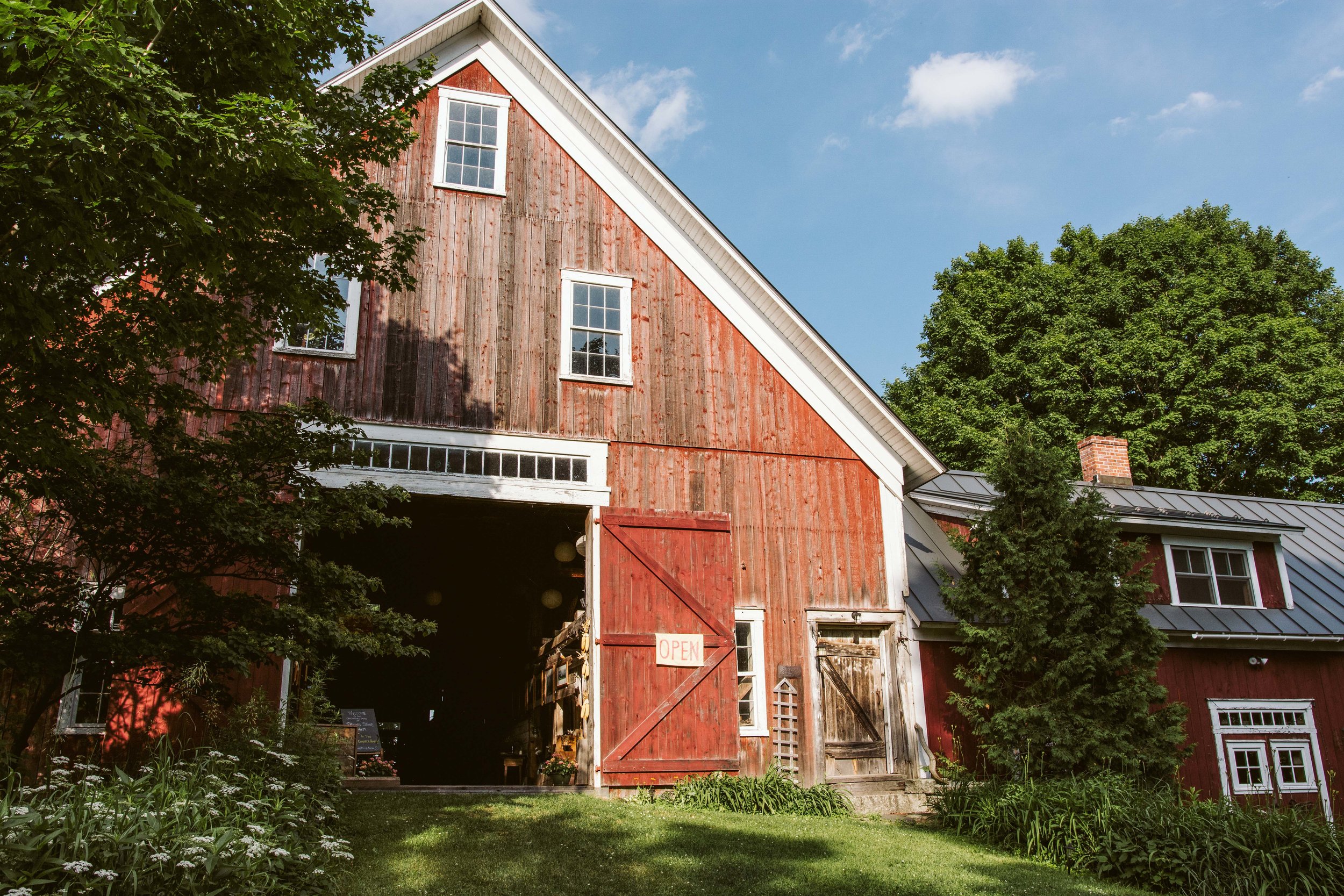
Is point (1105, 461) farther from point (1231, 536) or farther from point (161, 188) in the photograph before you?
point (161, 188)

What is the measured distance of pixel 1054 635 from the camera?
1155cm

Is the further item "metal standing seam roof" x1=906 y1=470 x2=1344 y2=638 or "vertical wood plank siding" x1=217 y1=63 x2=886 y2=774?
"metal standing seam roof" x1=906 y1=470 x2=1344 y2=638

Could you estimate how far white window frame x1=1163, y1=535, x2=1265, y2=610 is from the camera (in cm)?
1566

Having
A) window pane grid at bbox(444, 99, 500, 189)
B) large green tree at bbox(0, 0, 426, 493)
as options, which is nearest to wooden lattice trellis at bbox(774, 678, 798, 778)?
large green tree at bbox(0, 0, 426, 493)

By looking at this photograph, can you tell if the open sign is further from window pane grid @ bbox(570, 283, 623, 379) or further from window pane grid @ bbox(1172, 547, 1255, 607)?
window pane grid @ bbox(1172, 547, 1255, 607)

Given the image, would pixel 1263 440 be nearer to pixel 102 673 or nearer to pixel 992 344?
pixel 992 344

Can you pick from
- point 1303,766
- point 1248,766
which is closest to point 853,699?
point 1248,766

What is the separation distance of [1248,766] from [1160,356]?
14.6 metres

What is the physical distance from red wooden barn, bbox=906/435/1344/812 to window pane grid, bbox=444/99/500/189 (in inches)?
312

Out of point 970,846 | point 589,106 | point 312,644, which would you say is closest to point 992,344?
point 589,106

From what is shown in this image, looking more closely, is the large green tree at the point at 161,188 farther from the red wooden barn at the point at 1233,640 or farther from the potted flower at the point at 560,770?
the red wooden barn at the point at 1233,640

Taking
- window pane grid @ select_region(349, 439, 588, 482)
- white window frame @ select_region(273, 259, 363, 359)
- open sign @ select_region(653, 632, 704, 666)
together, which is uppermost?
white window frame @ select_region(273, 259, 363, 359)

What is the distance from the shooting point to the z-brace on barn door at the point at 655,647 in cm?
1122

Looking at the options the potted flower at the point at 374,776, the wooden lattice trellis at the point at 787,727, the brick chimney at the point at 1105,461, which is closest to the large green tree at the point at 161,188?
the potted flower at the point at 374,776
